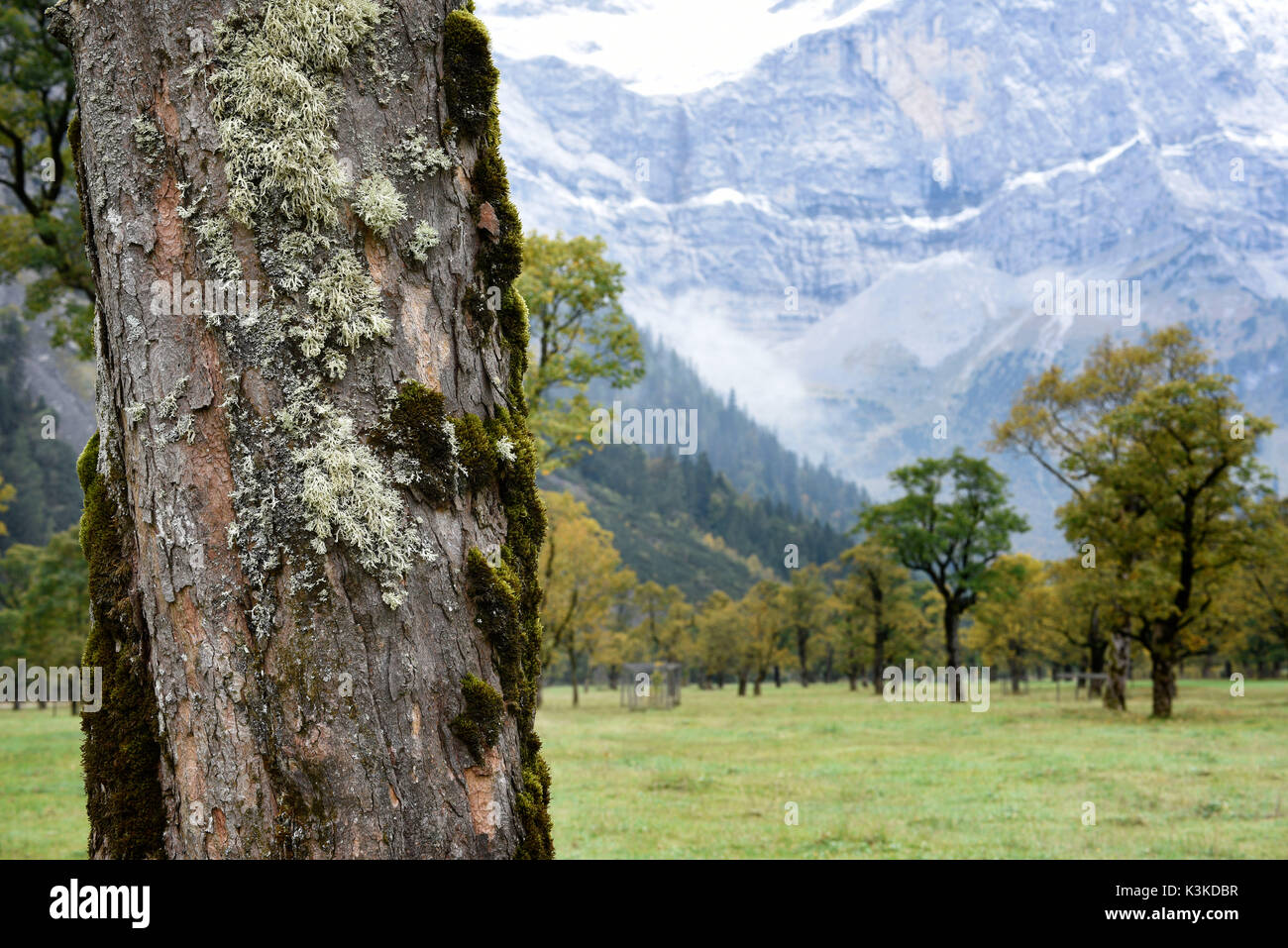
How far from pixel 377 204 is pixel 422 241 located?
172mm

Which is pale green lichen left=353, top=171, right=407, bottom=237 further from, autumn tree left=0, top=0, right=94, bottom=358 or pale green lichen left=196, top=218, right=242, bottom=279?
autumn tree left=0, top=0, right=94, bottom=358

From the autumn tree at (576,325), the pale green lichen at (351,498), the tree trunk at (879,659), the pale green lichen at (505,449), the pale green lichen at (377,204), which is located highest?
the autumn tree at (576,325)

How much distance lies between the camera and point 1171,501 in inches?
1097

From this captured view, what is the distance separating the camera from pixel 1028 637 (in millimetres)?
59812

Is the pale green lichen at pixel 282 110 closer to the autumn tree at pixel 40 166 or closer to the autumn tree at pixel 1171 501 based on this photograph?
the autumn tree at pixel 40 166

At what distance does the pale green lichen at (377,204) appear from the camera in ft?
9.03

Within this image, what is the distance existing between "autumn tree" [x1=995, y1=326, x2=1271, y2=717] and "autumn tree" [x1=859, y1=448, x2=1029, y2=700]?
17112mm

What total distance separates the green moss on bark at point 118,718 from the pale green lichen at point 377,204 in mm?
1203

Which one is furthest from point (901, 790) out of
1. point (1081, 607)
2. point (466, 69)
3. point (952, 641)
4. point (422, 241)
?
point (952, 641)

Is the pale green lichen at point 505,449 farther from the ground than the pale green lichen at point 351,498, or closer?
farther from the ground

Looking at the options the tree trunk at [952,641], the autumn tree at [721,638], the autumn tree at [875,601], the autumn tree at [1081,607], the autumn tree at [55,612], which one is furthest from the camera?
the autumn tree at [721,638]

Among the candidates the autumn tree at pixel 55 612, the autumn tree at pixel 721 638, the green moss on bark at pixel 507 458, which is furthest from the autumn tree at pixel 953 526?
the green moss on bark at pixel 507 458

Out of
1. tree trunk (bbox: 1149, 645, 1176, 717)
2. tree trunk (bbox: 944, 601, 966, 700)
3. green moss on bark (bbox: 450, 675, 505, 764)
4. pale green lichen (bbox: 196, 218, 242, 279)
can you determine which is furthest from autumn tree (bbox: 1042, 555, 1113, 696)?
pale green lichen (bbox: 196, 218, 242, 279)

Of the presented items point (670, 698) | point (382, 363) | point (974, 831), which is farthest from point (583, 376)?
point (670, 698)
